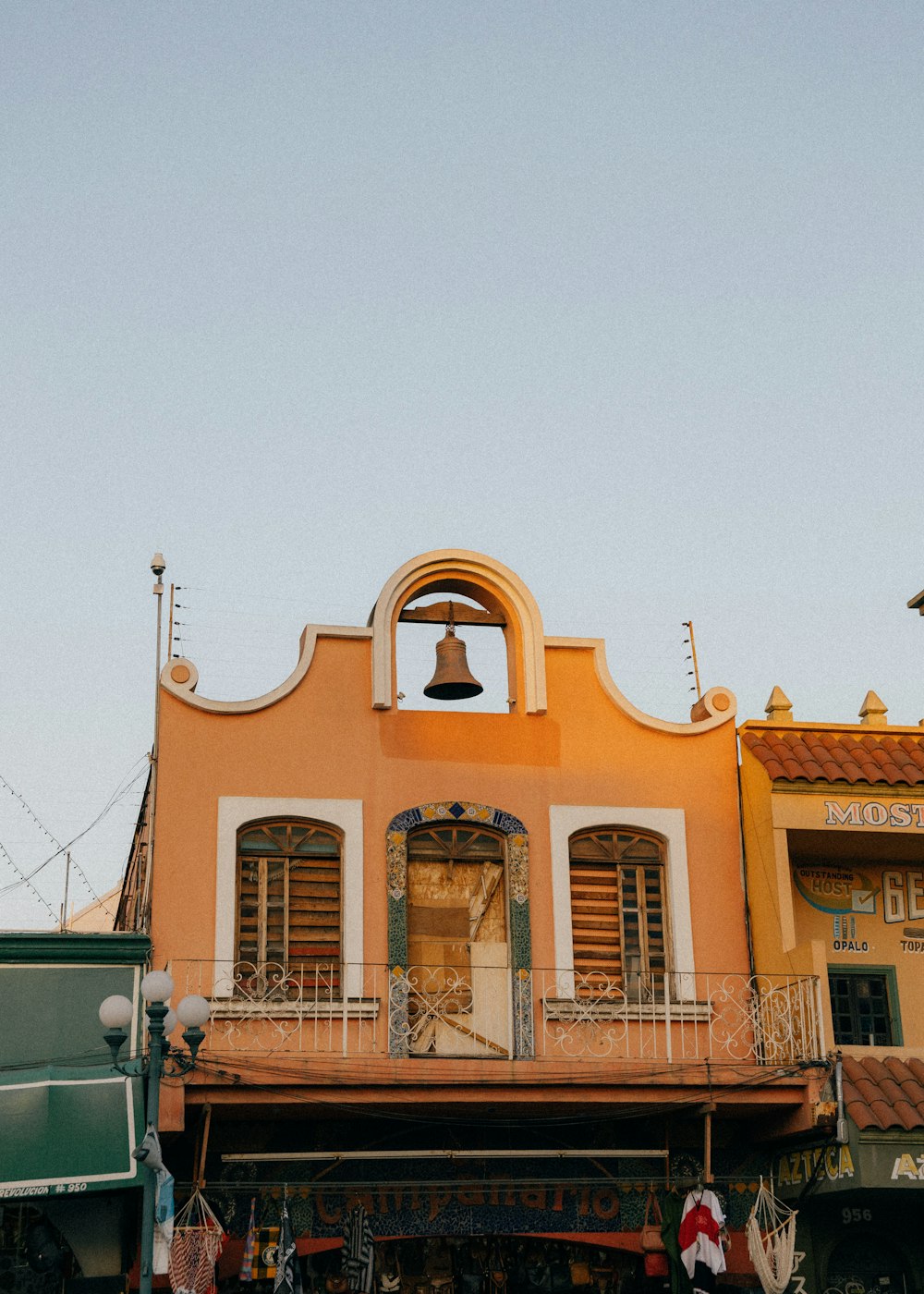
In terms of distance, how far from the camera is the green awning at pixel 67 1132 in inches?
597

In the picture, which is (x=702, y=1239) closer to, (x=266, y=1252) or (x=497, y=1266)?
(x=497, y=1266)

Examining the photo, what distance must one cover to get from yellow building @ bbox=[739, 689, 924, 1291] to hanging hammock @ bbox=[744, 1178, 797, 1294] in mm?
425

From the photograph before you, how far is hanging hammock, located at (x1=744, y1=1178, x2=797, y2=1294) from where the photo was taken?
16.4 m

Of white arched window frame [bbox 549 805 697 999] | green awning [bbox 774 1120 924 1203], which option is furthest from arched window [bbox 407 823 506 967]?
green awning [bbox 774 1120 924 1203]

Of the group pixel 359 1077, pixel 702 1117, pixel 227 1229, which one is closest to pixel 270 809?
pixel 359 1077

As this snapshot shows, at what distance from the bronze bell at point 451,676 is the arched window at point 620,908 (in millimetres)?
1953

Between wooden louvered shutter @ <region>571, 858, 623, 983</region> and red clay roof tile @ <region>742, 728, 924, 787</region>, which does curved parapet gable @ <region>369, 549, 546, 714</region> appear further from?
red clay roof tile @ <region>742, 728, 924, 787</region>

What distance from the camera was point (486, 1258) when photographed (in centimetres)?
1706

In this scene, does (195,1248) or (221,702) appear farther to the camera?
(221,702)

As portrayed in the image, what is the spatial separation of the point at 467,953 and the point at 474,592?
3980 mm

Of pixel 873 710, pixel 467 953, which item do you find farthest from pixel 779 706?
pixel 467 953

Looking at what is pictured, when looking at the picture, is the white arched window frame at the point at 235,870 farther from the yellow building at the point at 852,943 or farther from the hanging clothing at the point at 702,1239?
the yellow building at the point at 852,943

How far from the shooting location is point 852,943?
62.1 feet

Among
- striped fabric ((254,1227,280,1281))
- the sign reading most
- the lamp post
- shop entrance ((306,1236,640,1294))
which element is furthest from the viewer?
the sign reading most
